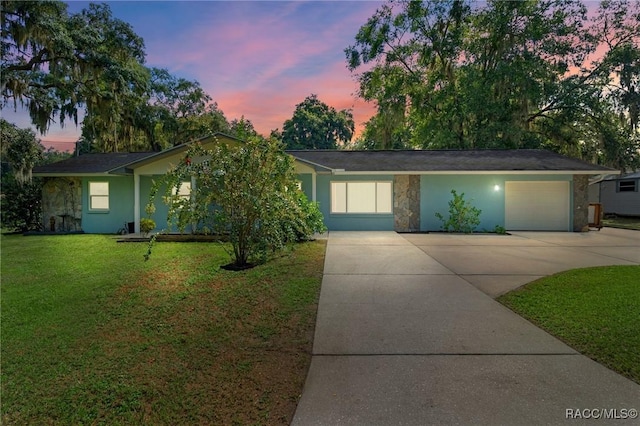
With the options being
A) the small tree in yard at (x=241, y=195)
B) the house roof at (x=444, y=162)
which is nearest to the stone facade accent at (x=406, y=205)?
the house roof at (x=444, y=162)

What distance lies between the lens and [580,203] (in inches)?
507

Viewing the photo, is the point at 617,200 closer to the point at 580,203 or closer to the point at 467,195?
the point at 580,203

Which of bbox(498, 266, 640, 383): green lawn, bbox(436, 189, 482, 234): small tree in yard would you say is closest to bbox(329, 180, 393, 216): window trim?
bbox(436, 189, 482, 234): small tree in yard

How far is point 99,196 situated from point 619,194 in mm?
29305

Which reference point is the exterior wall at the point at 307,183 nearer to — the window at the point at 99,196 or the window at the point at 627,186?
the window at the point at 99,196

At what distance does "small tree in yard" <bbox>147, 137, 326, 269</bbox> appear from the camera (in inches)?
251

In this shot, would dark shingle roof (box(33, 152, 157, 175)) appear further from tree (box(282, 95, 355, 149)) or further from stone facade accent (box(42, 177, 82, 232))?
tree (box(282, 95, 355, 149))

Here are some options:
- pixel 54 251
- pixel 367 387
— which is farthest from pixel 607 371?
pixel 54 251

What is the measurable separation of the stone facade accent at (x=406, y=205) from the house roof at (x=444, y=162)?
65cm

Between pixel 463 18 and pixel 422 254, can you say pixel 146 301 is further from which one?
pixel 463 18

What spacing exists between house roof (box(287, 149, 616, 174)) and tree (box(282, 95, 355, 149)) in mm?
23935

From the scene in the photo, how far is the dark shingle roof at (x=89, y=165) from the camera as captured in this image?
41.2 feet

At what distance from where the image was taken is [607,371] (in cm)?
285

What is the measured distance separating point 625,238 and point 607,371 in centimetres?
1161
